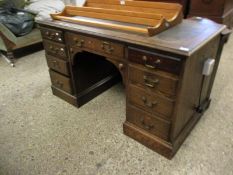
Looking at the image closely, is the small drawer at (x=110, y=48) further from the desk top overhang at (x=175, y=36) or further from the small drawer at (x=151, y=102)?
the small drawer at (x=151, y=102)

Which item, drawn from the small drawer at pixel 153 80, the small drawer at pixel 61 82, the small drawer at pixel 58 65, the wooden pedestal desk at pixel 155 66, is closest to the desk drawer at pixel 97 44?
the wooden pedestal desk at pixel 155 66

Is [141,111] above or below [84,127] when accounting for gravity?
above

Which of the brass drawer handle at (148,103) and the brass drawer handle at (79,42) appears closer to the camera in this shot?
the brass drawer handle at (148,103)

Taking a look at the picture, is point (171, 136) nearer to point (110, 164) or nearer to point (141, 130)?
point (141, 130)

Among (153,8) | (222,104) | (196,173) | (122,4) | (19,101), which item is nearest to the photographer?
(196,173)

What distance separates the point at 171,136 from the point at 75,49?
3.09 feet

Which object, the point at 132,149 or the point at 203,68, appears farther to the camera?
the point at 132,149

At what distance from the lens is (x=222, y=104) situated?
187cm

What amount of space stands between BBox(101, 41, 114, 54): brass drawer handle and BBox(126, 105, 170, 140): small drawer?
41cm

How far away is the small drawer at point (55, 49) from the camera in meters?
1.69

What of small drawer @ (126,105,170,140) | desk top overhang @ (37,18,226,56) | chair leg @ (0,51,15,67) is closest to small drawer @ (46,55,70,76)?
desk top overhang @ (37,18,226,56)

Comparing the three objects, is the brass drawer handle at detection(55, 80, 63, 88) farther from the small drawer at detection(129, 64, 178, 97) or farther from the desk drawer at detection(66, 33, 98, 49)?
the small drawer at detection(129, 64, 178, 97)

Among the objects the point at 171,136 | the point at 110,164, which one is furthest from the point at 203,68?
the point at 110,164

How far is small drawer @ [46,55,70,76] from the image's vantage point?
175 centimetres
